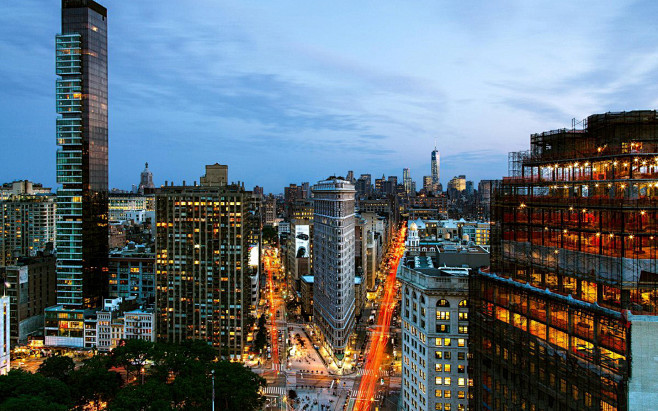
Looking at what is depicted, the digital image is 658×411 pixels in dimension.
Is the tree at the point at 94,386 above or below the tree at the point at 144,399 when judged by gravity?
below

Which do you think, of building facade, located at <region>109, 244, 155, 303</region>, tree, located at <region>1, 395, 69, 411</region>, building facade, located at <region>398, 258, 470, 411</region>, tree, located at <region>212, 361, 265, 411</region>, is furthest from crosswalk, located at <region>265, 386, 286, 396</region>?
building facade, located at <region>109, 244, 155, 303</region>

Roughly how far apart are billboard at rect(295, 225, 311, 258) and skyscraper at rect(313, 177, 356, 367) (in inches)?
1467

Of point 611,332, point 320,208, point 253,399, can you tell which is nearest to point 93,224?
point 320,208

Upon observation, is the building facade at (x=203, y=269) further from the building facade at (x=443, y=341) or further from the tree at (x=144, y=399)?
the building facade at (x=443, y=341)

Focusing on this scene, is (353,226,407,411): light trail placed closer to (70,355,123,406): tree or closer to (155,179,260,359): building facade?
(155,179,260,359): building facade

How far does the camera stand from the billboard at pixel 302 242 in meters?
178

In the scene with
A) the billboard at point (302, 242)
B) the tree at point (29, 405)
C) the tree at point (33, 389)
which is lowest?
the tree at point (33, 389)

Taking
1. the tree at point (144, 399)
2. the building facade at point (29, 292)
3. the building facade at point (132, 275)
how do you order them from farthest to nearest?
1. the building facade at point (132, 275)
2. the building facade at point (29, 292)
3. the tree at point (144, 399)

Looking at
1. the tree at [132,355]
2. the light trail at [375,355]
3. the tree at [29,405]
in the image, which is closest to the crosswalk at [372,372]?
the light trail at [375,355]

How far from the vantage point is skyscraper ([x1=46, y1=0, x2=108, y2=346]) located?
142500 millimetres

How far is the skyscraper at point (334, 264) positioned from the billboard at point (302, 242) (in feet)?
122

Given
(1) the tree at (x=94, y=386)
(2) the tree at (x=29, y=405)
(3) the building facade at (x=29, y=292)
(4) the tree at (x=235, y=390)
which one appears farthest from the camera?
(3) the building facade at (x=29, y=292)

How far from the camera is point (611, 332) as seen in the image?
35.5 metres

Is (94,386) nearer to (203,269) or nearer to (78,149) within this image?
(203,269)
